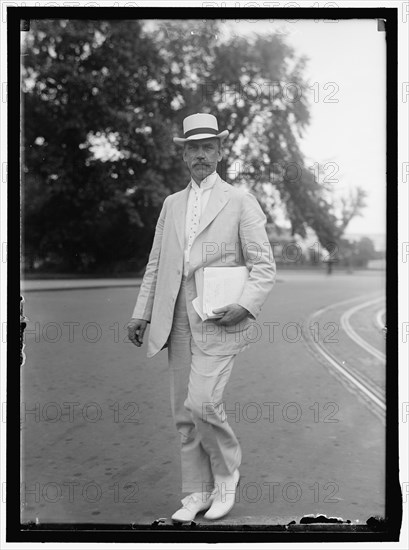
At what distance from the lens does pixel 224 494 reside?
4508 millimetres

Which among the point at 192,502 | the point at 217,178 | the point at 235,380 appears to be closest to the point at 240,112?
the point at 217,178

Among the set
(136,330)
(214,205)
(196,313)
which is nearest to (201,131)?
(214,205)

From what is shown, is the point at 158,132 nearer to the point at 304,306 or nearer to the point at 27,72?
the point at 27,72

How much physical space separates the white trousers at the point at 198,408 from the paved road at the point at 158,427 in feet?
0.75

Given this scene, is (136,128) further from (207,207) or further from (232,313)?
(232,313)

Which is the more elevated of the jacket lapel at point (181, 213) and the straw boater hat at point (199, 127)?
the straw boater hat at point (199, 127)

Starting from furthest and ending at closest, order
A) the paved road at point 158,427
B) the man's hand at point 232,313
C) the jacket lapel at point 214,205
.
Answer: the paved road at point 158,427 < the jacket lapel at point 214,205 < the man's hand at point 232,313

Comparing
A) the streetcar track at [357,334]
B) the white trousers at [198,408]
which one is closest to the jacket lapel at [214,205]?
the white trousers at [198,408]

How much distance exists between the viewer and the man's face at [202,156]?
447cm

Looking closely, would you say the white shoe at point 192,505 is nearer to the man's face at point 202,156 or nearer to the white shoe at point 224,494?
the white shoe at point 224,494

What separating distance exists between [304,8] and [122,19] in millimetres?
960

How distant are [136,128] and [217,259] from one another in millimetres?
974

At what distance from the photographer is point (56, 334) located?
4.67 m

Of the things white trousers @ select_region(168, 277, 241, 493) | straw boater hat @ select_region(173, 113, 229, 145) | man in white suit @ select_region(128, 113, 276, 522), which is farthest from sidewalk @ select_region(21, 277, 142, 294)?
straw boater hat @ select_region(173, 113, 229, 145)
